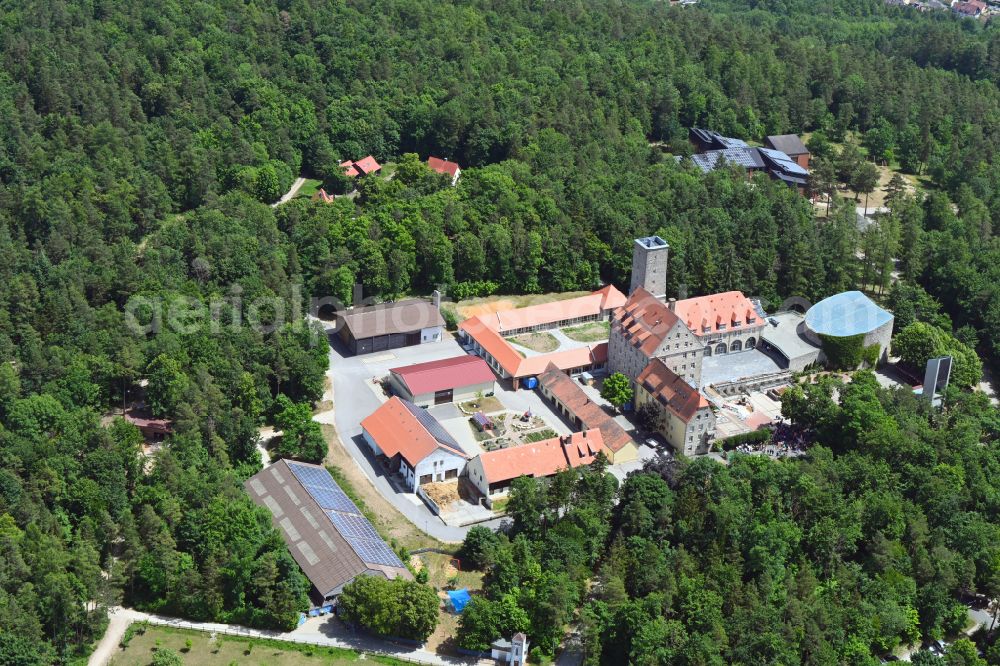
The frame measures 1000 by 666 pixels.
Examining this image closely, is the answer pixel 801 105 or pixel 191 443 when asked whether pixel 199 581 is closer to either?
pixel 191 443

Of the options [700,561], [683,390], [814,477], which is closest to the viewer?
[700,561]

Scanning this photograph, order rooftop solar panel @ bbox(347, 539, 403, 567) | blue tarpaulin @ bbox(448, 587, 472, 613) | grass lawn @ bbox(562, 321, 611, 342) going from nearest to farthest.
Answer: blue tarpaulin @ bbox(448, 587, 472, 613) < rooftop solar panel @ bbox(347, 539, 403, 567) < grass lawn @ bbox(562, 321, 611, 342)

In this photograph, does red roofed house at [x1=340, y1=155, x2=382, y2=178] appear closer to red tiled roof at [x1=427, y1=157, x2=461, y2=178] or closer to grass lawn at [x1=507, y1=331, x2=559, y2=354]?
red tiled roof at [x1=427, y1=157, x2=461, y2=178]

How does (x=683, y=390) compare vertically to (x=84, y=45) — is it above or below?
below

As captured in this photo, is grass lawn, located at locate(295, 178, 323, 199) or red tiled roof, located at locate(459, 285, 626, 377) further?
grass lawn, located at locate(295, 178, 323, 199)

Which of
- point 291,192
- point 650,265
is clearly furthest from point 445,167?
point 650,265

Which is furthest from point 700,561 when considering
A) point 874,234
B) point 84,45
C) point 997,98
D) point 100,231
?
point 997,98

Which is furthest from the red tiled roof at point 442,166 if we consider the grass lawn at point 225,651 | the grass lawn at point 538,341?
the grass lawn at point 225,651

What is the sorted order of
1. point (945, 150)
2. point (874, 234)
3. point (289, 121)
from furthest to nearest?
1. point (945, 150)
2. point (289, 121)
3. point (874, 234)

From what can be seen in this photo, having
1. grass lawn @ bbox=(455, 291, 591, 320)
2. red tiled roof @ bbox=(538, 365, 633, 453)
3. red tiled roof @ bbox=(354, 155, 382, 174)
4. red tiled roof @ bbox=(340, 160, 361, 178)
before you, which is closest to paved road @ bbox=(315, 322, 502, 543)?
grass lawn @ bbox=(455, 291, 591, 320)
